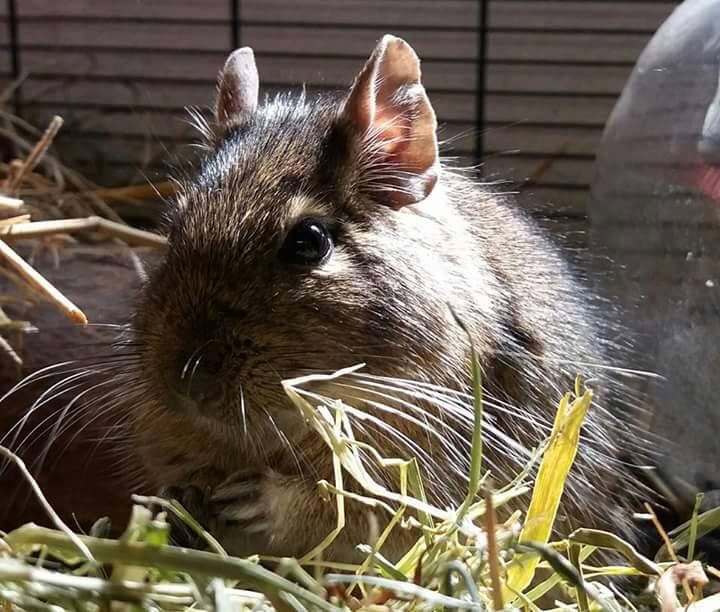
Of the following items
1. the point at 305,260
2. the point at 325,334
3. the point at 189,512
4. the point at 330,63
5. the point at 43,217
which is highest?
the point at 330,63

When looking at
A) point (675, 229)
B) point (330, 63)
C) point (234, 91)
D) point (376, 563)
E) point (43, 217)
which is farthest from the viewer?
point (330, 63)

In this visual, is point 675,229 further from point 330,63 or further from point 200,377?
point 330,63

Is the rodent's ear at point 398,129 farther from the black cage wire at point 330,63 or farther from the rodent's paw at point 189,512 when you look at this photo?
the black cage wire at point 330,63

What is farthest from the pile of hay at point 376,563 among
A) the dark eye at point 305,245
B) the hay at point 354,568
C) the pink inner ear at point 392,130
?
the pink inner ear at point 392,130

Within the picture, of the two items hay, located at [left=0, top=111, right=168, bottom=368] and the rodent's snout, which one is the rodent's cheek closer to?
the rodent's snout

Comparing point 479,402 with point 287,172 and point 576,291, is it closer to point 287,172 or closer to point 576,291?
point 287,172

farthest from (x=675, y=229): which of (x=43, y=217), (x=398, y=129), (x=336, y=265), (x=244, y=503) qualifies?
(x=43, y=217)

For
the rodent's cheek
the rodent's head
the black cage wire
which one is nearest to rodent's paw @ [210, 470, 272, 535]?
the rodent's head
